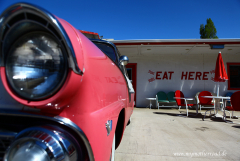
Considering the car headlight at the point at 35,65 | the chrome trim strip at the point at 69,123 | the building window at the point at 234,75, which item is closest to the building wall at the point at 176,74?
the building window at the point at 234,75

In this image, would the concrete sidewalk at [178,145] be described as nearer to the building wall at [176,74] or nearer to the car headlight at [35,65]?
the car headlight at [35,65]

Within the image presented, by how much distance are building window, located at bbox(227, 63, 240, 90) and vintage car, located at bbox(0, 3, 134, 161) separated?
32.1ft

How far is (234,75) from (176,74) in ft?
10.5

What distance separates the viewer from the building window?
8.44 m

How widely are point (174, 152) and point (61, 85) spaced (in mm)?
2266

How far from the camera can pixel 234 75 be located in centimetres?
850

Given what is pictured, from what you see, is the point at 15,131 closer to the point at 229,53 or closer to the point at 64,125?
the point at 64,125

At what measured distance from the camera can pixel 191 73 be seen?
8.45m

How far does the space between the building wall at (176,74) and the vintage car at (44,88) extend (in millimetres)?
7786

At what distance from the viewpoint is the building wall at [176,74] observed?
838 centimetres

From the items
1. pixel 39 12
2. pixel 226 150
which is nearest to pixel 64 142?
pixel 39 12

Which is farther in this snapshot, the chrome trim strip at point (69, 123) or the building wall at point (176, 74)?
the building wall at point (176, 74)

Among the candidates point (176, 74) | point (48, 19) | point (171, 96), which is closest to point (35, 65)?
point (48, 19)

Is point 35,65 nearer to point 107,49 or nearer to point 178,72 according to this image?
point 107,49
